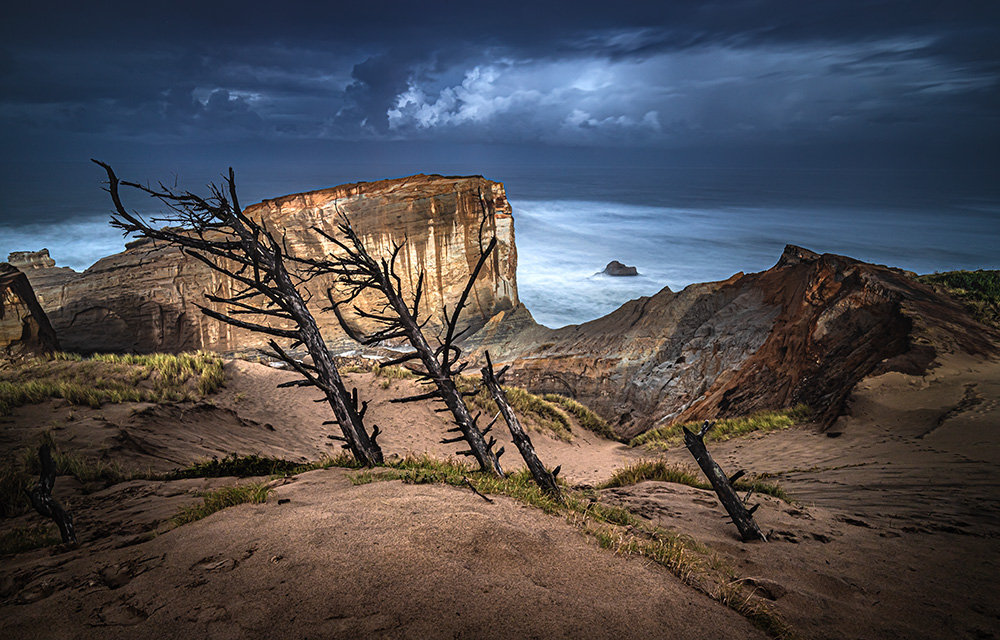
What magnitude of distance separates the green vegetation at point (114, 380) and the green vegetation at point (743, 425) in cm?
1202

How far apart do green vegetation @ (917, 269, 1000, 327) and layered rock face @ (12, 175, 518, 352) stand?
18.4 m

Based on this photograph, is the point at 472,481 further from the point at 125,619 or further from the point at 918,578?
the point at 918,578

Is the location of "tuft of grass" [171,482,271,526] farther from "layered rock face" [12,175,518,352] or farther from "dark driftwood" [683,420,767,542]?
"layered rock face" [12,175,518,352]

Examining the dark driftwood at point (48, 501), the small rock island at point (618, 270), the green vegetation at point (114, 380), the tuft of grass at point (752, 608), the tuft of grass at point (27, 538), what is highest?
the dark driftwood at point (48, 501)

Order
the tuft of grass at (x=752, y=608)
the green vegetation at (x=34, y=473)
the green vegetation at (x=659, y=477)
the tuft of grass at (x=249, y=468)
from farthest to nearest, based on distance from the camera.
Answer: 1. the green vegetation at (x=659, y=477)
2. the tuft of grass at (x=249, y=468)
3. the green vegetation at (x=34, y=473)
4. the tuft of grass at (x=752, y=608)

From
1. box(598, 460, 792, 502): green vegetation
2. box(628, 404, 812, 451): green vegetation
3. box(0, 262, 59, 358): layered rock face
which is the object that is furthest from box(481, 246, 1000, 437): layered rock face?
box(0, 262, 59, 358): layered rock face

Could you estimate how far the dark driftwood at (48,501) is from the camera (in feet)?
11.3

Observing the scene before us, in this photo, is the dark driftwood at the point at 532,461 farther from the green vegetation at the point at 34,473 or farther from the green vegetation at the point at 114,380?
the green vegetation at the point at 114,380

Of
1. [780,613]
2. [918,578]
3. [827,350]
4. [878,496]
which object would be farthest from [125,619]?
[827,350]

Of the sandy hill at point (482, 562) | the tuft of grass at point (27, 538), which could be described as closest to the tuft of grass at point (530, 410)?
the sandy hill at point (482, 562)

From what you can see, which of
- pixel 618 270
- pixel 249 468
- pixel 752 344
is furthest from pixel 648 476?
pixel 618 270

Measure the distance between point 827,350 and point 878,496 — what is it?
876cm

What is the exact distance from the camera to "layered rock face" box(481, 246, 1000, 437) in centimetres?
1227

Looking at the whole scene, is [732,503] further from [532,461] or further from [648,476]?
[648,476]
